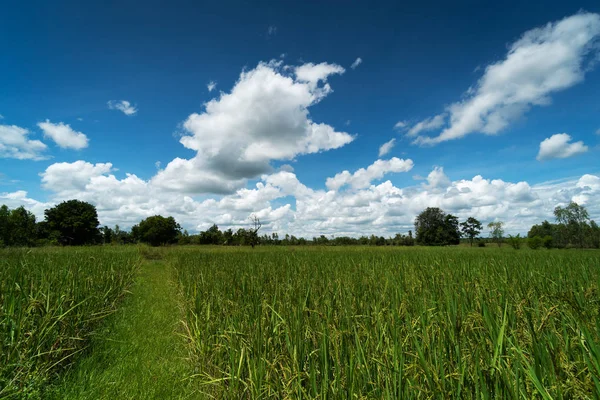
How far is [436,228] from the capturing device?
7338 centimetres

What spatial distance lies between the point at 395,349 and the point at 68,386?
3.84 metres

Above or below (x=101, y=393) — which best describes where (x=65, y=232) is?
above

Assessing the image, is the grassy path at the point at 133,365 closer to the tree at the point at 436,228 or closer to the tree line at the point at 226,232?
the tree line at the point at 226,232

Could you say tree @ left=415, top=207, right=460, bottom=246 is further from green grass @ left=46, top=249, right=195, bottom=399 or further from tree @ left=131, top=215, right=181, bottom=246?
green grass @ left=46, top=249, right=195, bottom=399

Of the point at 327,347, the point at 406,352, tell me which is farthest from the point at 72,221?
the point at 406,352

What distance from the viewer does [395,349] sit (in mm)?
1838

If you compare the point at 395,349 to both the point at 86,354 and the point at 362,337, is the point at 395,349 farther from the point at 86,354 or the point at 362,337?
the point at 86,354

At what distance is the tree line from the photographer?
39.6 metres

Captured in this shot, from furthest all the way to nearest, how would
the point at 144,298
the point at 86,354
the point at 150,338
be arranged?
1. the point at 144,298
2. the point at 150,338
3. the point at 86,354

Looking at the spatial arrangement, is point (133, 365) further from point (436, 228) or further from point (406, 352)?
point (436, 228)

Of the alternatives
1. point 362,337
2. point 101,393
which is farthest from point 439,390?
point 101,393

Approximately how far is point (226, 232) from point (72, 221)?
2982cm

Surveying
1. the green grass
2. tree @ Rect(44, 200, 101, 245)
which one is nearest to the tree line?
tree @ Rect(44, 200, 101, 245)

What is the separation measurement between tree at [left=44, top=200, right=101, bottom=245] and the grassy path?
61366mm
